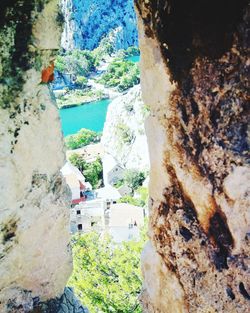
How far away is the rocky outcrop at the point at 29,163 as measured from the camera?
13.7 feet

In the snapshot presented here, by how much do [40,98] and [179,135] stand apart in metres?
1.36

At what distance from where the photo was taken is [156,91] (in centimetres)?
417

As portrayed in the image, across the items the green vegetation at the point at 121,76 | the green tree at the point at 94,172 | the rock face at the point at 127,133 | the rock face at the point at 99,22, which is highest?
the rock face at the point at 99,22

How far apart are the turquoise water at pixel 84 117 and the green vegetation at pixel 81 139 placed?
16.8 feet

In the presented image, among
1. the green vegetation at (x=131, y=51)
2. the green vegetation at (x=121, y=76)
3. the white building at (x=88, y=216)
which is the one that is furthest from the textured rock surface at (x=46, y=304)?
the green vegetation at (x=131, y=51)

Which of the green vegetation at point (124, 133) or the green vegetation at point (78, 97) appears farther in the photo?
the green vegetation at point (78, 97)

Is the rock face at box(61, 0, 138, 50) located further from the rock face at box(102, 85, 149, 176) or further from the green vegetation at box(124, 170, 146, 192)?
the green vegetation at box(124, 170, 146, 192)

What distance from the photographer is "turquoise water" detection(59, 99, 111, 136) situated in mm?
59781

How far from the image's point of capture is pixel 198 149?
3748 millimetres

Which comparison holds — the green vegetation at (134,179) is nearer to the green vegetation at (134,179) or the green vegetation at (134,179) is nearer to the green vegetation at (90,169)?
the green vegetation at (134,179)

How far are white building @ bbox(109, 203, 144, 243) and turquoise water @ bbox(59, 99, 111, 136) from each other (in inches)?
1175

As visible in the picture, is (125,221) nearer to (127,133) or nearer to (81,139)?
(127,133)

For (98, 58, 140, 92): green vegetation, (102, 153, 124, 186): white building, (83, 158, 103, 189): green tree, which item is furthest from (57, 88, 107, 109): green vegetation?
(102, 153, 124, 186): white building

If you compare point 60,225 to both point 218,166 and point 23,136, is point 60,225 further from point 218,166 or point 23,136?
point 218,166
